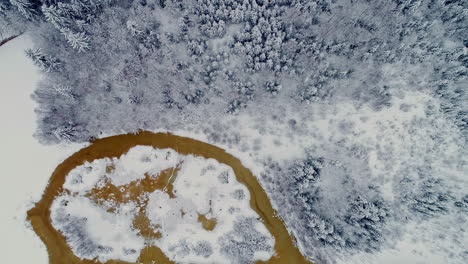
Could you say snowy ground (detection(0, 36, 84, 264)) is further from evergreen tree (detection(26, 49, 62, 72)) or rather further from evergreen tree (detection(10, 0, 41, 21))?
evergreen tree (detection(10, 0, 41, 21))

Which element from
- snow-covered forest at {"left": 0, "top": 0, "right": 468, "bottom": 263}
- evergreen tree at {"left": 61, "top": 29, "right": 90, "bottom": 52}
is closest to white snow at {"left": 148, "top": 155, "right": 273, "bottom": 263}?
snow-covered forest at {"left": 0, "top": 0, "right": 468, "bottom": 263}

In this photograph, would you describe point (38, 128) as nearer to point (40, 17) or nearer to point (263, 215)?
point (40, 17)

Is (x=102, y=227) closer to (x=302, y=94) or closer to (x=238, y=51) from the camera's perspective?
(x=238, y=51)

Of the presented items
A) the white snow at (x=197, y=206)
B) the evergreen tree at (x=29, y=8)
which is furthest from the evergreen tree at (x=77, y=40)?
the white snow at (x=197, y=206)

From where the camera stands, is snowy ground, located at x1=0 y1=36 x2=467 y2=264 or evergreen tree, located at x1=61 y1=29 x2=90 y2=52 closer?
snowy ground, located at x1=0 y1=36 x2=467 y2=264

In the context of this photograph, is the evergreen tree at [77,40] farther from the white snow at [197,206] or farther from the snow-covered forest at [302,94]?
the white snow at [197,206]

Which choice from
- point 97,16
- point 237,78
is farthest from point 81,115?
point 237,78

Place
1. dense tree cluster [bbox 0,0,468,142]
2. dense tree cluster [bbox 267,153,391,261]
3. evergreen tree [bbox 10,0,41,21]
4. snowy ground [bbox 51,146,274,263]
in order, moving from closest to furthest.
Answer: evergreen tree [bbox 10,0,41,21], dense tree cluster [bbox 0,0,468,142], dense tree cluster [bbox 267,153,391,261], snowy ground [bbox 51,146,274,263]

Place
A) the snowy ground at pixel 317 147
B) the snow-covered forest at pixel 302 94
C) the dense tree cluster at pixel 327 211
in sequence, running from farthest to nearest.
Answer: the dense tree cluster at pixel 327 211, the snow-covered forest at pixel 302 94, the snowy ground at pixel 317 147
